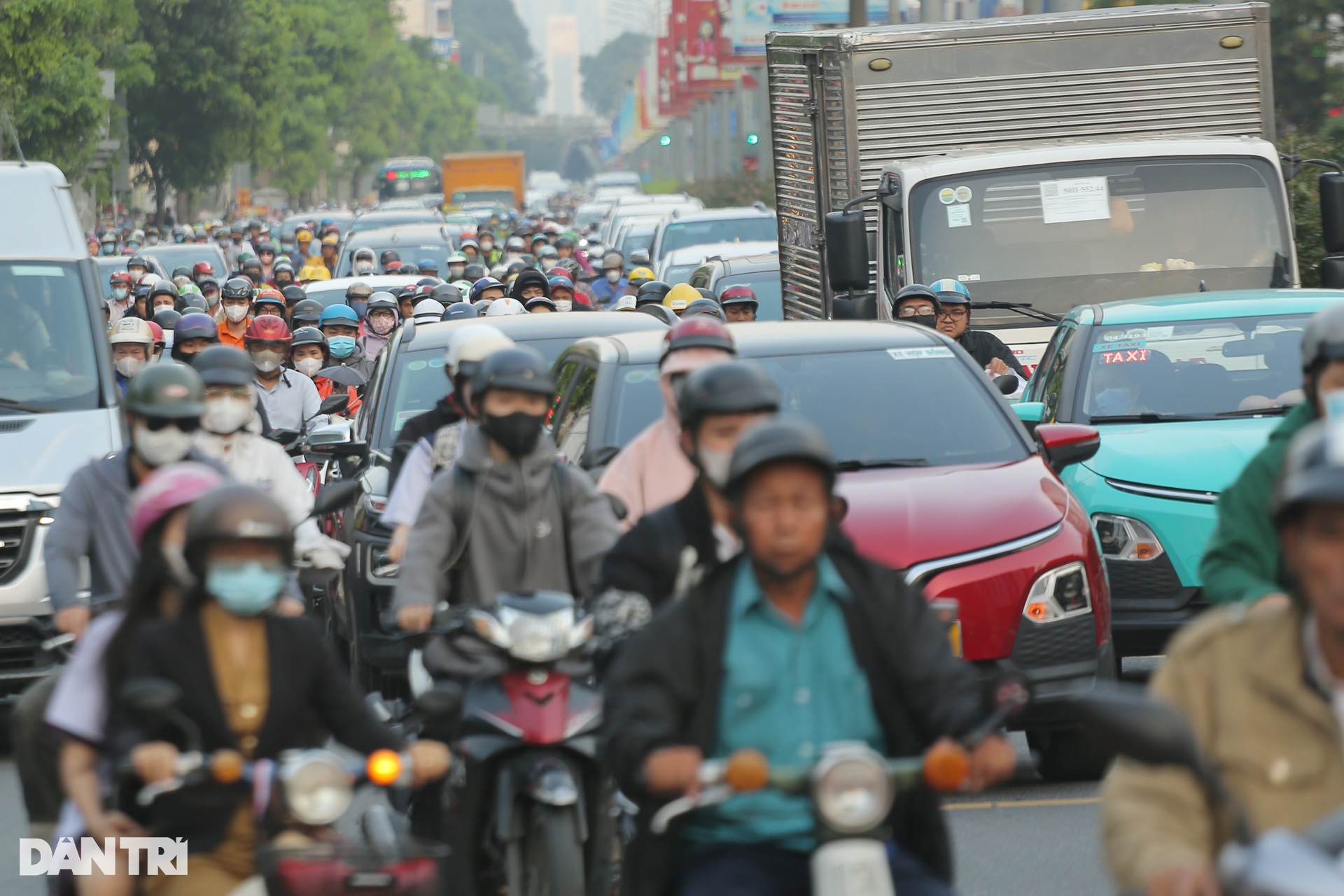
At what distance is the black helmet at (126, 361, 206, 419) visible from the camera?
6180 millimetres

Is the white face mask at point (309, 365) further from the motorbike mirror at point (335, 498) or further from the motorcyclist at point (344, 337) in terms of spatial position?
the motorbike mirror at point (335, 498)

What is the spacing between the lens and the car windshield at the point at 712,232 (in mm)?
29375

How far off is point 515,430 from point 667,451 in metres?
0.72

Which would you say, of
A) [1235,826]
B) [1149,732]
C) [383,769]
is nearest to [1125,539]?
[383,769]

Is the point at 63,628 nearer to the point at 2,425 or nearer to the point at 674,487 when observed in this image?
the point at 674,487

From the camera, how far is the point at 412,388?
11.2 metres

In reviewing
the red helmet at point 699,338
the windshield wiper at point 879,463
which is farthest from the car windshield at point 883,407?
the red helmet at point 699,338

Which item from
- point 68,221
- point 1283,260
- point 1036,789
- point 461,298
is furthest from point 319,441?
point 461,298

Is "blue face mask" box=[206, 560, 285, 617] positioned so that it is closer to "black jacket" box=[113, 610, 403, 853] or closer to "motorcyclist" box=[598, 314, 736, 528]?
"black jacket" box=[113, 610, 403, 853]

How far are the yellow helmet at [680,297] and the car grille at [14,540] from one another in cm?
780

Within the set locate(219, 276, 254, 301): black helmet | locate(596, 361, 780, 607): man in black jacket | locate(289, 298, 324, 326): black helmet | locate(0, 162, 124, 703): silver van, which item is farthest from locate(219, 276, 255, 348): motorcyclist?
locate(596, 361, 780, 607): man in black jacket

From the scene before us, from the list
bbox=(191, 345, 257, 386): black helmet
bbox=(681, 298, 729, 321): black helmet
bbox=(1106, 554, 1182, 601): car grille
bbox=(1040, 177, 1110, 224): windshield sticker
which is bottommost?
bbox=(1106, 554, 1182, 601): car grille

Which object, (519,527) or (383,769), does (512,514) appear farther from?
(383,769)

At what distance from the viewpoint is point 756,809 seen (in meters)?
4.14
